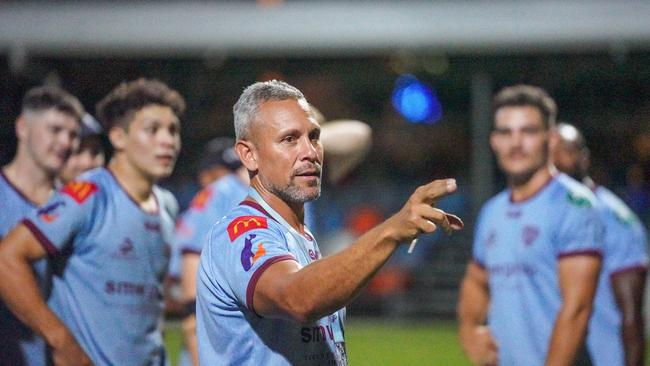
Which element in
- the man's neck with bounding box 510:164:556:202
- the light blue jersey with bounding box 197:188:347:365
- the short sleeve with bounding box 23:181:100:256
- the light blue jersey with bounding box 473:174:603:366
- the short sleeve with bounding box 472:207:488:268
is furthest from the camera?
the short sleeve with bounding box 472:207:488:268

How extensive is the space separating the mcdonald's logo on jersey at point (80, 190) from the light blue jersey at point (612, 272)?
10.00 ft

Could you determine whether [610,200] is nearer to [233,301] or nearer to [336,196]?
[233,301]

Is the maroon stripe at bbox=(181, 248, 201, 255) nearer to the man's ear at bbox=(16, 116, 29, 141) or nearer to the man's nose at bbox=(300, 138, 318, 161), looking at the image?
the man's ear at bbox=(16, 116, 29, 141)

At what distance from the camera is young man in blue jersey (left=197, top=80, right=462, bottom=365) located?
3.19 metres

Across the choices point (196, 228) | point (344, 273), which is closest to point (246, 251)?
point (344, 273)

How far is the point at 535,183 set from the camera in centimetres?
605

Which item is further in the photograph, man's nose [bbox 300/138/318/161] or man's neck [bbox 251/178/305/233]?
man's neck [bbox 251/178/305/233]

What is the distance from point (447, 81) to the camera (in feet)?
72.9

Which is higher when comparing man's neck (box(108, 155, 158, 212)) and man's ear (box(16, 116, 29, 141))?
man's ear (box(16, 116, 29, 141))

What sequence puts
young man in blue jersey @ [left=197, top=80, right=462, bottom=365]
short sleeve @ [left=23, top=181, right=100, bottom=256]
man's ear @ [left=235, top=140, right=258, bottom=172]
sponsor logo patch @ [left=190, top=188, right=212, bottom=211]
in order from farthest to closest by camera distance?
sponsor logo patch @ [left=190, top=188, right=212, bottom=211]
short sleeve @ [left=23, top=181, right=100, bottom=256]
man's ear @ [left=235, top=140, right=258, bottom=172]
young man in blue jersey @ [left=197, top=80, right=462, bottom=365]

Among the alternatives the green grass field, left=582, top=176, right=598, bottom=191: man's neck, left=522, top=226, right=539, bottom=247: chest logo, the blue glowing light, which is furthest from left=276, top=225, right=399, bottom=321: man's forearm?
the blue glowing light

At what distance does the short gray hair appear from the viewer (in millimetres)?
3871

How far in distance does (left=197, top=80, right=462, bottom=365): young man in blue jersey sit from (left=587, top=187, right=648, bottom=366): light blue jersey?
288 cm

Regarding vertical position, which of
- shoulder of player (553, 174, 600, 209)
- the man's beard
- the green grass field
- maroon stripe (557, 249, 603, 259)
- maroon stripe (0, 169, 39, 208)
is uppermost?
maroon stripe (0, 169, 39, 208)
